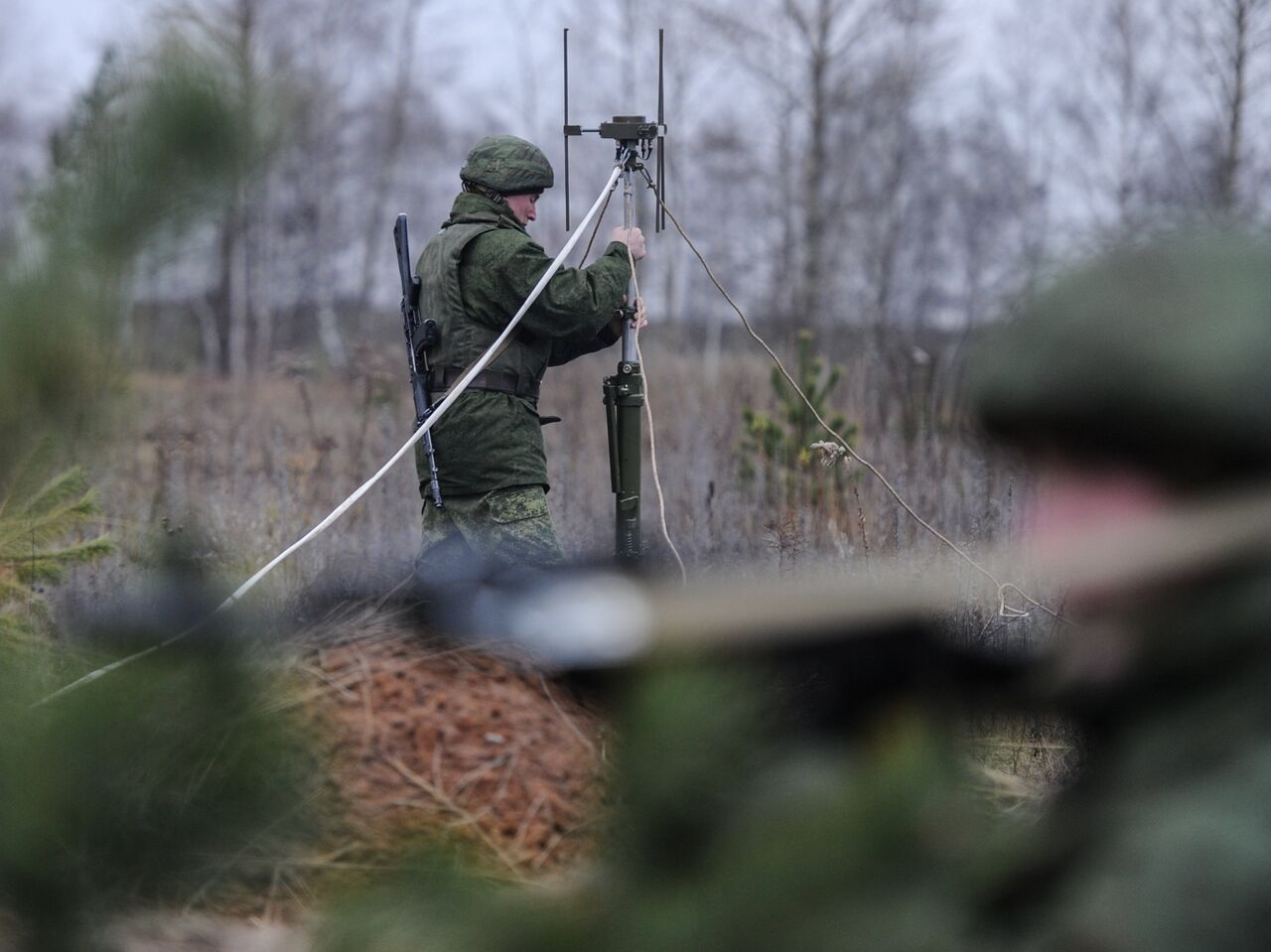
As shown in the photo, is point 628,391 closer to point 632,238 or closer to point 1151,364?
point 632,238

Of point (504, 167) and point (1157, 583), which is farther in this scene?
point (504, 167)

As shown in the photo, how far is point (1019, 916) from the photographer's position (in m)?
0.52

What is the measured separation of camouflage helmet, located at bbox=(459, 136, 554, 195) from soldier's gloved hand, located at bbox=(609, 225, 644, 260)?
28 centimetres

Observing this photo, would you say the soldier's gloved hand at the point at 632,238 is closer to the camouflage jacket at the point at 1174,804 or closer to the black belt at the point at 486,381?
the black belt at the point at 486,381

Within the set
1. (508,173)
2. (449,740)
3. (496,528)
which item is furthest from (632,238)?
Answer: (449,740)

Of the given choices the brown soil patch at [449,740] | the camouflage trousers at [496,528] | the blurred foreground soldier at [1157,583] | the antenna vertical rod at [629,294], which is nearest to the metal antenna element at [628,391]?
the antenna vertical rod at [629,294]

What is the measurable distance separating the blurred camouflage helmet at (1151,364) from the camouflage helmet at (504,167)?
12.1ft

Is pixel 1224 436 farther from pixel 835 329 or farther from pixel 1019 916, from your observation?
pixel 835 329

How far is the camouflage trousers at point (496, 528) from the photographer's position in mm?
4080

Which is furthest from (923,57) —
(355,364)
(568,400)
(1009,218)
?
(355,364)

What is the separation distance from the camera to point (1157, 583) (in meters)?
0.58

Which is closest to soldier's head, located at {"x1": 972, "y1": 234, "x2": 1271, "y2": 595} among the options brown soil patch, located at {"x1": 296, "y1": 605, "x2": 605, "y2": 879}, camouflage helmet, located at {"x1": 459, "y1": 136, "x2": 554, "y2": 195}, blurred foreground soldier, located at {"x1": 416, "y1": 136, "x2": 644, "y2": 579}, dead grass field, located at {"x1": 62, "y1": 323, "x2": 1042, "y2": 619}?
brown soil patch, located at {"x1": 296, "y1": 605, "x2": 605, "y2": 879}

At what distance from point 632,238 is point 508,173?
430 millimetres

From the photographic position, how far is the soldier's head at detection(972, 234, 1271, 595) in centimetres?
55
